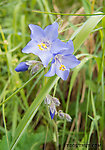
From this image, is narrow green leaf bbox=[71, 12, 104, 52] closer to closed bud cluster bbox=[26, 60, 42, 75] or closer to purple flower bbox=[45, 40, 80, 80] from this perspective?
purple flower bbox=[45, 40, 80, 80]

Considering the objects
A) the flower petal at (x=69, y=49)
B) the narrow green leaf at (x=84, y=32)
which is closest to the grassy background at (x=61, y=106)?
the narrow green leaf at (x=84, y=32)

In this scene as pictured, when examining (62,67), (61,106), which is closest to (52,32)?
(62,67)

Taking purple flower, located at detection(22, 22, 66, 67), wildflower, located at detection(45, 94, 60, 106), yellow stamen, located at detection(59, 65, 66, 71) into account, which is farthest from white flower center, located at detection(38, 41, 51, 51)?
wildflower, located at detection(45, 94, 60, 106)

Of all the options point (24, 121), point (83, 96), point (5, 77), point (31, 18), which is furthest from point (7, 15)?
point (24, 121)

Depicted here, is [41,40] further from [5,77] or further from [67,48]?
[5,77]

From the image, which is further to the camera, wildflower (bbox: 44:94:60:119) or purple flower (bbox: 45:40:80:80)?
wildflower (bbox: 44:94:60:119)
